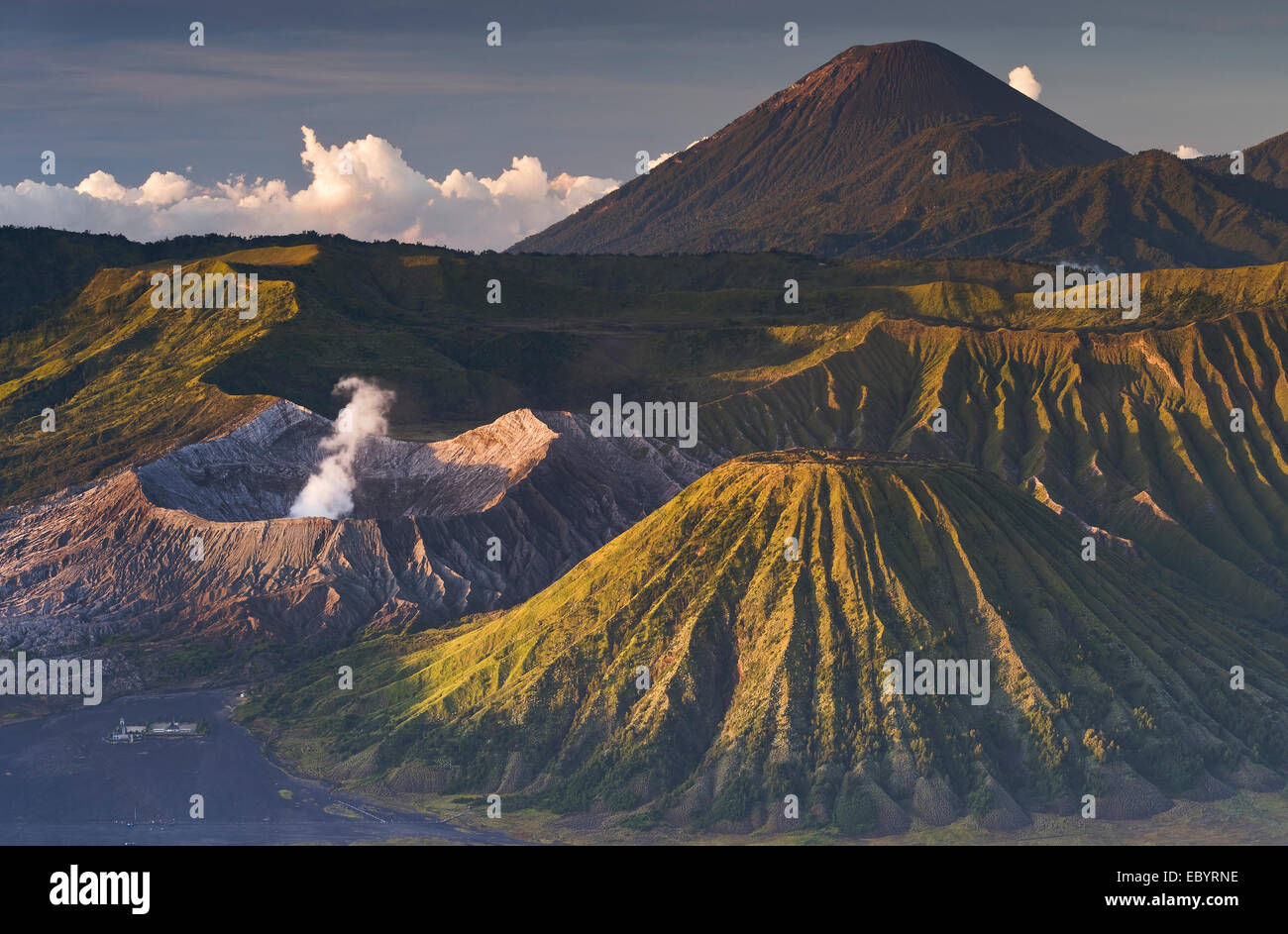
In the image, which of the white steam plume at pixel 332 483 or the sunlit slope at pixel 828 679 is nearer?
the sunlit slope at pixel 828 679

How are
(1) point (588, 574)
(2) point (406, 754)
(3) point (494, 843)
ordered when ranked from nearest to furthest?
1. (3) point (494, 843)
2. (2) point (406, 754)
3. (1) point (588, 574)

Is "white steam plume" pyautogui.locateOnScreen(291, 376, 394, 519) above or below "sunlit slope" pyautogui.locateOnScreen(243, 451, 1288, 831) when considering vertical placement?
above

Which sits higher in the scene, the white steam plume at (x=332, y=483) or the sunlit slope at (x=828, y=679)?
the white steam plume at (x=332, y=483)

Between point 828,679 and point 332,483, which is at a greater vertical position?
point 332,483

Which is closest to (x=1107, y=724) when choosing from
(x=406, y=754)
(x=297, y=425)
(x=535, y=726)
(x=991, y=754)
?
(x=991, y=754)

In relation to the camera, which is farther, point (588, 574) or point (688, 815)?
point (588, 574)

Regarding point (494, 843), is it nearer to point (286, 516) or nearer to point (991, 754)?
point (991, 754)

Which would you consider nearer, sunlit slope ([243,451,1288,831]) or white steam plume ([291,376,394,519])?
sunlit slope ([243,451,1288,831])

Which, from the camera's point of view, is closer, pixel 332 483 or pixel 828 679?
pixel 828 679
